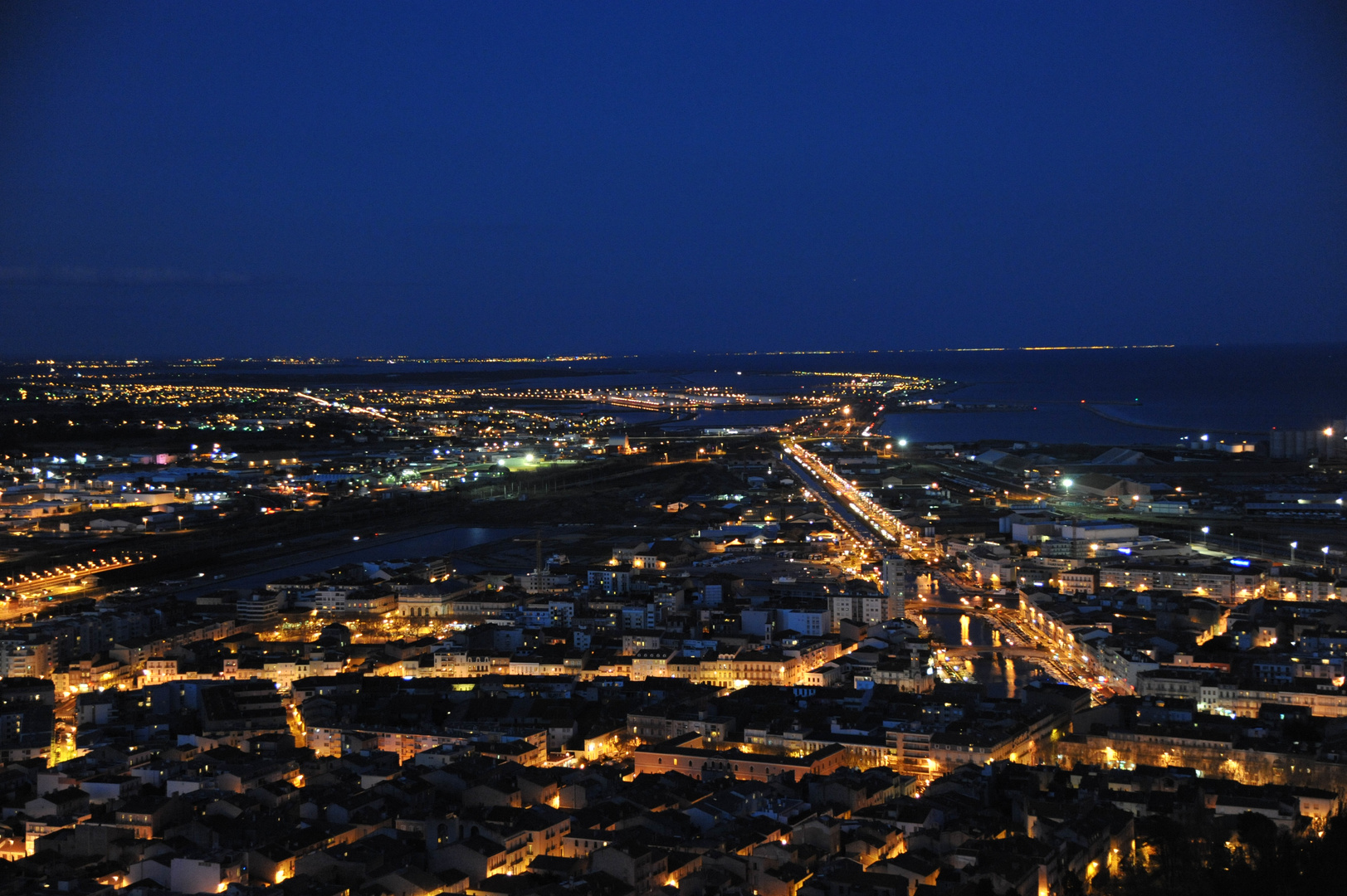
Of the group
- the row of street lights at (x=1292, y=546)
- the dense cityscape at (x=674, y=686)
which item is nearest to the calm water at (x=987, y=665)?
the dense cityscape at (x=674, y=686)

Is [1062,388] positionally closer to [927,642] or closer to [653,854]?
[927,642]

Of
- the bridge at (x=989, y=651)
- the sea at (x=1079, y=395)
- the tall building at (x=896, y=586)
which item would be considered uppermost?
the tall building at (x=896, y=586)

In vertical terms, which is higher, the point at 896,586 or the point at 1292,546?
the point at 896,586

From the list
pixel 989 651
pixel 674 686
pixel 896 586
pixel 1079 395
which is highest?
pixel 896 586

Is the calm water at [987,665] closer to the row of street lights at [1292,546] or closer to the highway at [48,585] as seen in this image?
the row of street lights at [1292,546]

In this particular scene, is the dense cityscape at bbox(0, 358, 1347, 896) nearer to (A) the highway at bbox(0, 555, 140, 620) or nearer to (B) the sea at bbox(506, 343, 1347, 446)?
(A) the highway at bbox(0, 555, 140, 620)

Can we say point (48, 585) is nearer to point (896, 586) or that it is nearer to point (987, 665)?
point (896, 586)

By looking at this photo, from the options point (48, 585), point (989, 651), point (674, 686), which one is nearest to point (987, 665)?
point (989, 651)
